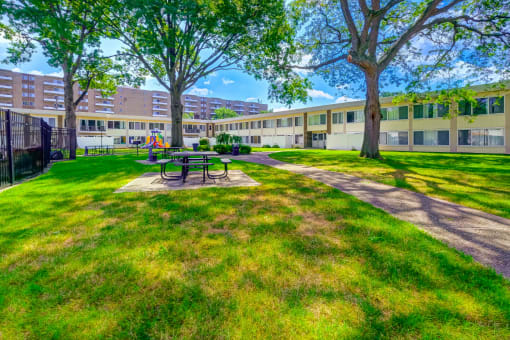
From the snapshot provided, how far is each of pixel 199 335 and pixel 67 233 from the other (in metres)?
3.31

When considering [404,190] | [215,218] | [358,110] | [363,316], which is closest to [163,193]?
[215,218]

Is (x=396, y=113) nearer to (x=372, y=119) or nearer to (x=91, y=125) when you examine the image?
(x=372, y=119)

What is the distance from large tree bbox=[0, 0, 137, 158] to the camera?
51.2 ft

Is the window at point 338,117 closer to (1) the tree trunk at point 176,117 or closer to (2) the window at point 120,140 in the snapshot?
(1) the tree trunk at point 176,117

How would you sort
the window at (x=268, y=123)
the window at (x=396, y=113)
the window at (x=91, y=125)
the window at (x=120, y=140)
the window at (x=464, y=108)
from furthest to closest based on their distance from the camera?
the window at (x=268, y=123) → the window at (x=120, y=140) → the window at (x=91, y=125) → the window at (x=396, y=113) → the window at (x=464, y=108)

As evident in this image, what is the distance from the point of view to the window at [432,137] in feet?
92.8

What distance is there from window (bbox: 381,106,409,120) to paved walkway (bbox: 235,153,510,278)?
94.5 ft

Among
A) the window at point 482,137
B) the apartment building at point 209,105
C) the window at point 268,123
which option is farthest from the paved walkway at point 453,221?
the apartment building at point 209,105

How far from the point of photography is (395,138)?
32.7 metres

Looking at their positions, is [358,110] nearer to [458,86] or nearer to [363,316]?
[458,86]

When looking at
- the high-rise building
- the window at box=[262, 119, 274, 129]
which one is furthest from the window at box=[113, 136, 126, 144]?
the window at box=[262, 119, 274, 129]

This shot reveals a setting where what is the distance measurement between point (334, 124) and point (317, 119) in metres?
3.60

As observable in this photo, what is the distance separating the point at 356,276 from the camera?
2.78m

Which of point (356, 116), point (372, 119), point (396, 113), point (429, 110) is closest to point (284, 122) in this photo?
point (356, 116)
